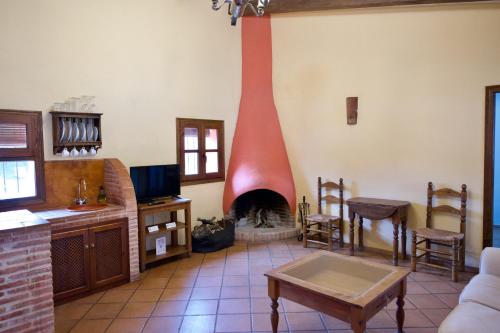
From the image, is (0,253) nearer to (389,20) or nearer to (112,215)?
(112,215)

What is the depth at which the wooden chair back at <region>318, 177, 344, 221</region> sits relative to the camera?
15.6ft

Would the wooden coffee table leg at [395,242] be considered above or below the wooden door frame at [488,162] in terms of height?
below

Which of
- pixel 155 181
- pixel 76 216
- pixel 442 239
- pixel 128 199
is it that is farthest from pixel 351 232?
pixel 76 216

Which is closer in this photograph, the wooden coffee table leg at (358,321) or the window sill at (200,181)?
the wooden coffee table leg at (358,321)

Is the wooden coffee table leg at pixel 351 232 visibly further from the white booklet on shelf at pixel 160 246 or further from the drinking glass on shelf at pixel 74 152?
the drinking glass on shelf at pixel 74 152

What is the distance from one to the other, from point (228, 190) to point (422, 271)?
2.85 meters

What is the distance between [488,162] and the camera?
3637mm

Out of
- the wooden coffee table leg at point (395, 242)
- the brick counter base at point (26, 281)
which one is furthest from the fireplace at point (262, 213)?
the brick counter base at point (26, 281)

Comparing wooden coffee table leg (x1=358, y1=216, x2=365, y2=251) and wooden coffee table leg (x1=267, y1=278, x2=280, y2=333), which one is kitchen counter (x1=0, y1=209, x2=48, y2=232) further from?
Answer: wooden coffee table leg (x1=358, y1=216, x2=365, y2=251)

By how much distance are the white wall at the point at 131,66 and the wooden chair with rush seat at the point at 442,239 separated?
2.84m

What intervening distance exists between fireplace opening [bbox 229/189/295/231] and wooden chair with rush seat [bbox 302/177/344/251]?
55 cm

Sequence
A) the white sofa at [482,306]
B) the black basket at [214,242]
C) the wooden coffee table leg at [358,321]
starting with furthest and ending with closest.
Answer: the black basket at [214,242], the wooden coffee table leg at [358,321], the white sofa at [482,306]

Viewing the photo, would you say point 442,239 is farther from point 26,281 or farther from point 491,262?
point 26,281

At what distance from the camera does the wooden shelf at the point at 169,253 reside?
399 cm
